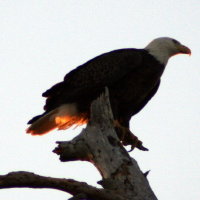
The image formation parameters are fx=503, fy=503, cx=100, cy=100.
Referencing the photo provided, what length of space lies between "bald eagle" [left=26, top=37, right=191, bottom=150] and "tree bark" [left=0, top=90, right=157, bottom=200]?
195 centimetres

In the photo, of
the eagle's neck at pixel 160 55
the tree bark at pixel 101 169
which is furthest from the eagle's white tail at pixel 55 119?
the tree bark at pixel 101 169

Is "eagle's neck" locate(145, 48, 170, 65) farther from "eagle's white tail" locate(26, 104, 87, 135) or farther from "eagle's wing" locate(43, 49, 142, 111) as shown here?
"eagle's white tail" locate(26, 104, 87, 135)

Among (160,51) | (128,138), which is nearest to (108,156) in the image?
(128,138)

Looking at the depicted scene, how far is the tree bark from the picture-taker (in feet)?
12.7

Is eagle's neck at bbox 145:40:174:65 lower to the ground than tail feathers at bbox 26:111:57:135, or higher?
higher

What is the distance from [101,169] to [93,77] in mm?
2881

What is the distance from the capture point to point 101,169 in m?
4.70

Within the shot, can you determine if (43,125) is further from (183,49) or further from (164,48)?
(183,49)

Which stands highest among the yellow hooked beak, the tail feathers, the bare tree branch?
the yellow hooked beak

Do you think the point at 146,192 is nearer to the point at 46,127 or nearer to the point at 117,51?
the point at 46,127

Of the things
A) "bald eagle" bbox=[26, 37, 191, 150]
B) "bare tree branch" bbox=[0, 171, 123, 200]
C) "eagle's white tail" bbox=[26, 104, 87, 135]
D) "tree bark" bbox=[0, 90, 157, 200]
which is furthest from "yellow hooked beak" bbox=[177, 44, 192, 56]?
"bare tree branch" bbox=[0, 171, 123, 200]

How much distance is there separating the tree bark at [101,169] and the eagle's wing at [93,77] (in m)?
1.98

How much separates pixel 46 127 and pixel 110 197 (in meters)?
3.40

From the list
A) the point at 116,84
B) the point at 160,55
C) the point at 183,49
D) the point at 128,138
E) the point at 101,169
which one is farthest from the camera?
the point at 183,49
